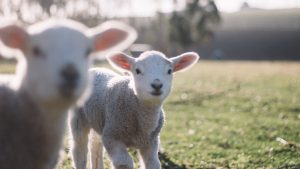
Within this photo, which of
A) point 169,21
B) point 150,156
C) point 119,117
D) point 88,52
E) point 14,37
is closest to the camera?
point 14,37

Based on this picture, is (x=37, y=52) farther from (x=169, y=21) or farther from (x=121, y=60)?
(x=169, y=21)

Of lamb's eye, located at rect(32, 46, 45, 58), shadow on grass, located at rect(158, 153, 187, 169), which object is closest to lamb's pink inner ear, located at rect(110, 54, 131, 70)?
shadow on grass, located at rect(158, 153, 187, 169)

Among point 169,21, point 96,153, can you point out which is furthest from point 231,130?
point 169,21

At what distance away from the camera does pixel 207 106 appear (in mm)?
12992

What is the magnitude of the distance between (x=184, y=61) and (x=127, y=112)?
41.8 inches

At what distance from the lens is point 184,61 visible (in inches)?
248

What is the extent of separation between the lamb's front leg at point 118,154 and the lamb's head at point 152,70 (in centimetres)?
59

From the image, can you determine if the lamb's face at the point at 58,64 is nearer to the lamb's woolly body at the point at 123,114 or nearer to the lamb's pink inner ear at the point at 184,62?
the lamb's woolly body at the point at 123,114

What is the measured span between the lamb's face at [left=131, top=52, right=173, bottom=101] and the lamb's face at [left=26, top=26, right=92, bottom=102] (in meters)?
1.67

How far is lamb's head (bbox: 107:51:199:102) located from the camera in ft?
18.1

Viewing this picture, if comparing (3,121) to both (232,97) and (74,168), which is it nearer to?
(74,168)

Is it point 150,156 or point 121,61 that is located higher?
point 121,61

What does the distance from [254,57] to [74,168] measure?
47.9 meters

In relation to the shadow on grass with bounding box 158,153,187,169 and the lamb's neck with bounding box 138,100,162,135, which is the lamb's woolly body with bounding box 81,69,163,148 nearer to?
the lamb's neck with bounding box 138,100,162,135
